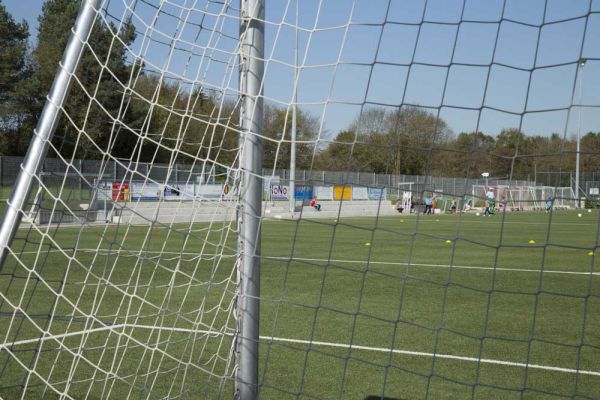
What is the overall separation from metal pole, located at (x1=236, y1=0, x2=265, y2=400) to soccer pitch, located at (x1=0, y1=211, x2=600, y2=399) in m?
0.15

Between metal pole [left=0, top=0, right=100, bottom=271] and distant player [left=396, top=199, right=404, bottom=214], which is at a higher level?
metal pole [left=0, top=0, right=100, bottom=271]

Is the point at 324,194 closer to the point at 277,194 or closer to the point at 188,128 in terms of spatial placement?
the point at 277,194

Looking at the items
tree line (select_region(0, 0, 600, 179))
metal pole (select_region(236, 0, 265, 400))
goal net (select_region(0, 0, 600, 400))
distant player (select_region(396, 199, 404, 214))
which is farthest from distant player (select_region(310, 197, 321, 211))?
metal pole (select_region(236, 0, 265, 400))

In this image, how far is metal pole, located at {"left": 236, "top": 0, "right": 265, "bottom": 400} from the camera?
323 cm

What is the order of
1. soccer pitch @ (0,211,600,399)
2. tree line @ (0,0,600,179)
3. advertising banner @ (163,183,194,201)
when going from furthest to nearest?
1. soccer pitch @ (0,211,600,399)
2. advertising banner @ (163,183,194,201)
3. tree line @ (0,0,600,179)

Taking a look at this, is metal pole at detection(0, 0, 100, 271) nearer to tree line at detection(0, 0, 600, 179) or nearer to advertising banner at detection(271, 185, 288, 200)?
tree line at detection(0, 0, 600, 179)

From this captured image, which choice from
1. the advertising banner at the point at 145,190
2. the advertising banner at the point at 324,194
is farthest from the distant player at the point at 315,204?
the advertising banner at the point at 145,190

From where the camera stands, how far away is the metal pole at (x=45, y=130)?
3.06 m

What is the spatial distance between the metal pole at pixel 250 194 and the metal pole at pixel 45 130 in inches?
28.0

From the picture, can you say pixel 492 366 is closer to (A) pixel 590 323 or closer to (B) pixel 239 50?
(A) pixel 590 323

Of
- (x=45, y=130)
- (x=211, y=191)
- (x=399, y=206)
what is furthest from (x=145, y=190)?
(x=399, y=206)

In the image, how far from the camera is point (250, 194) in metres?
3.24

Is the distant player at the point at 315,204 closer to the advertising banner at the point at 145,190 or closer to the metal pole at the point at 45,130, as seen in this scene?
the advertising banner at the point at 145,190

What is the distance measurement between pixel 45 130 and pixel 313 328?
4.90 ft
